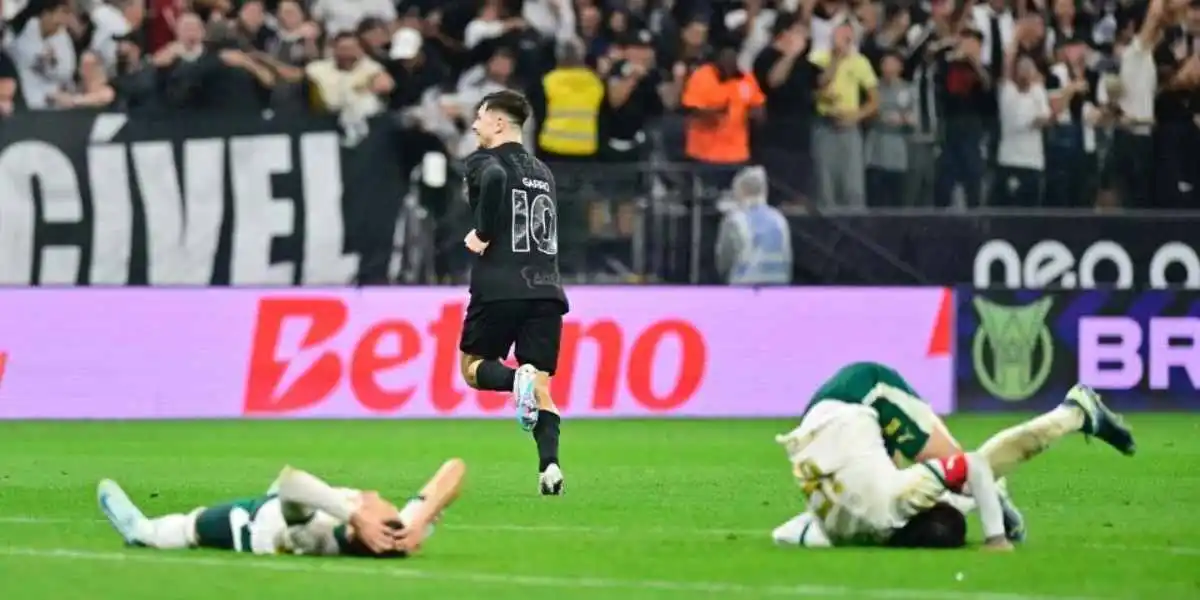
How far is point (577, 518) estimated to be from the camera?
12.7 meters

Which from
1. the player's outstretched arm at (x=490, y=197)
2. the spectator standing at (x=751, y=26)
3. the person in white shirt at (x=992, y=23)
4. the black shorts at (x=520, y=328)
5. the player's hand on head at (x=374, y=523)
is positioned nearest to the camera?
the player's hand on head at (x=374, y=523)

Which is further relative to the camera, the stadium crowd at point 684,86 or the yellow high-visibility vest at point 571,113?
the yellow high-visibility vest at point 571,113

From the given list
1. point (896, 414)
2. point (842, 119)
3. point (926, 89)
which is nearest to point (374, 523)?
point (896, 414)

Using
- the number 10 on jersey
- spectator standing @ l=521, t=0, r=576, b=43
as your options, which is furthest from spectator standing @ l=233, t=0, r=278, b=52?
the number 10 on jersey

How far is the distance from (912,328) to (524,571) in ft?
46.1

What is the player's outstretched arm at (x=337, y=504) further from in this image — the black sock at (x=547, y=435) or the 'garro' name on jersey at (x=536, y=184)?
the 'garro' name on jersey at (x=536, y=184)

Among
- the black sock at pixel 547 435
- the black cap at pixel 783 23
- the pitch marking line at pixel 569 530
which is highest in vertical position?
the black cap at pixel 783 23

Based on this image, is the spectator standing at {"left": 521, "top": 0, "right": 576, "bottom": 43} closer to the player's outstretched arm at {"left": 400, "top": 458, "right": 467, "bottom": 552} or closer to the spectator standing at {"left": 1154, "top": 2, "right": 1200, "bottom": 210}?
the spectator standing at {"left": 1154, "top": 2, "right": 1200, "bottom": 210}

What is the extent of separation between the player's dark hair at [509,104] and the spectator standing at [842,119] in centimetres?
998

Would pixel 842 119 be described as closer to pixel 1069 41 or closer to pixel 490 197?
pixel 1069 41

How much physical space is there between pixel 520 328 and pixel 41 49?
33.3 feet

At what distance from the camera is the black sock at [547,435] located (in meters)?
13.8

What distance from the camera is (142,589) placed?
9.20 m

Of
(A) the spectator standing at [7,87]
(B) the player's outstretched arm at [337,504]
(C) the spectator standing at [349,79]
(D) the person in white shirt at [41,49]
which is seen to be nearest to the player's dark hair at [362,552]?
(B) the player's outstretched arm at [337,504]
